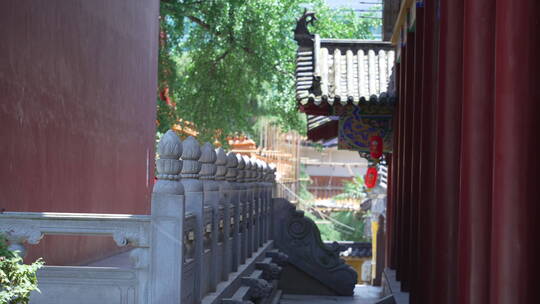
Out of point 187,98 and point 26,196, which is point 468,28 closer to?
point 26,196

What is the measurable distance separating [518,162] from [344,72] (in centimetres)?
837

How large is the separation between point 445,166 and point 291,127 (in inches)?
523

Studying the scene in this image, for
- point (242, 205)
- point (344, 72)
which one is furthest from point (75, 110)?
point (344, 72)

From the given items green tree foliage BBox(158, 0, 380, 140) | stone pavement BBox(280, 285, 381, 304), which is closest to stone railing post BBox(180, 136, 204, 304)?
stone pavement BBox(280, 285, 381, 304)

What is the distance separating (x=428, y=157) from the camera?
6363 mm

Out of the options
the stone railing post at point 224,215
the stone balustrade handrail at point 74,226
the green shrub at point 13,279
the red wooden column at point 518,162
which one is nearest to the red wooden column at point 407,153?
the stone railing post at point 224,215

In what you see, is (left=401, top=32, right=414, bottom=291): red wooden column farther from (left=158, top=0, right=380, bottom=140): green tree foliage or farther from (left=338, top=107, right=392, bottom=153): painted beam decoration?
(left=158, top=0, right=380, bottom=140): green tree foliage

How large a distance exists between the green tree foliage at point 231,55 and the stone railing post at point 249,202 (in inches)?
291

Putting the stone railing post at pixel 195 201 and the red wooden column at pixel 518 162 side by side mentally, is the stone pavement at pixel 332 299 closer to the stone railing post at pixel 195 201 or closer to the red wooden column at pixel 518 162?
the stone railing post at pixel 195 201

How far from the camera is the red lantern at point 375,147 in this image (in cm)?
1156

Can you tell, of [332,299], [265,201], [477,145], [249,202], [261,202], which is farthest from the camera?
[332,299]

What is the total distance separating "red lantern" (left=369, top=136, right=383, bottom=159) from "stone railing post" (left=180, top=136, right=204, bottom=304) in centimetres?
576

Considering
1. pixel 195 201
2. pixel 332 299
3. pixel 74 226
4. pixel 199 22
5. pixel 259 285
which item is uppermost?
pixel 199 22

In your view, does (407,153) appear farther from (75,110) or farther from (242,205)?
(75,110)
